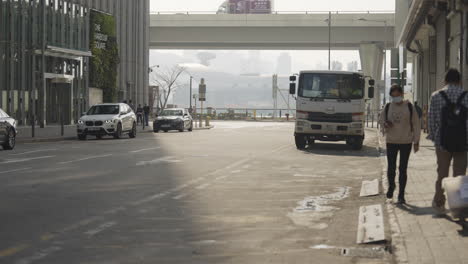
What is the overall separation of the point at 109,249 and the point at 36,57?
41.4m

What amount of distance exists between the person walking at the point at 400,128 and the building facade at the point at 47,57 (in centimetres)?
2885

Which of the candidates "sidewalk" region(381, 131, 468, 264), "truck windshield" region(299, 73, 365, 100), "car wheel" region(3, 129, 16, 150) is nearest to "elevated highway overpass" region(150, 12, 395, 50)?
"truck windshield" region(299, 73, 365, 100)

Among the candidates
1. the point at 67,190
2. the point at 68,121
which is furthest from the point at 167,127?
the point at 67,190

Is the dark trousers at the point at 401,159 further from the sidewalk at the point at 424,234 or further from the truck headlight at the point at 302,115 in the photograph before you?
the truck headlight at the point at 302,115

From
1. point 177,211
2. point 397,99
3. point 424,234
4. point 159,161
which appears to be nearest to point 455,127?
point 397,99

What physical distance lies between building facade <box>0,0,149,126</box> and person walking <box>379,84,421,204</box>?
94.7ft

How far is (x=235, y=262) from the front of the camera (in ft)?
23.7

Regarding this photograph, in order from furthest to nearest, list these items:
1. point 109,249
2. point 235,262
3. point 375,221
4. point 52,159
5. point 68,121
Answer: point 68,121, point 52,159, point 375,221, point 109,249, point 235,262

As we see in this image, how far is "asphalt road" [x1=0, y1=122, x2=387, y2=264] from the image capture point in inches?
302

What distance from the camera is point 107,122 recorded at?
34.8 metres

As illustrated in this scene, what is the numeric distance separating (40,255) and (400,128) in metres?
5.85

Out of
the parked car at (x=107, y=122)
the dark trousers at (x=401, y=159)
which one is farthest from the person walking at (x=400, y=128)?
the parked car at (x=107, y=122)

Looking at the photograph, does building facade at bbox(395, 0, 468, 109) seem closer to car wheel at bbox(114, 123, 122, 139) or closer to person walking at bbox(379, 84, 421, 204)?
car wheel at bbox(114, 123, 122, 139)

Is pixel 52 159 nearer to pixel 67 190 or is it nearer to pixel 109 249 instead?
pixel 67 190
